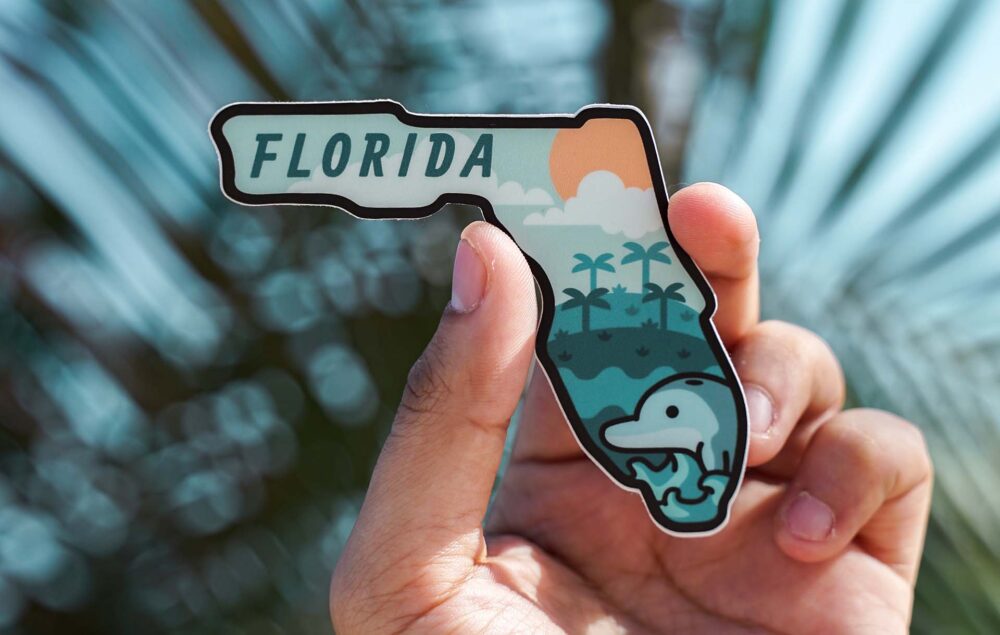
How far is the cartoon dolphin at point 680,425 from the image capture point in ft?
2.46

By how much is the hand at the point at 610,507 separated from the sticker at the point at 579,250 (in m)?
0.06

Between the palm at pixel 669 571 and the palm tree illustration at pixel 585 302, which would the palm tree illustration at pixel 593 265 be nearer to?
the palm tree illustration at pixel 585 302

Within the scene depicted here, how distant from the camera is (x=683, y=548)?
924mm

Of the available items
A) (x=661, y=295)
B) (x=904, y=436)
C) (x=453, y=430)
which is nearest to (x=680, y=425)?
(x=661, y=295)

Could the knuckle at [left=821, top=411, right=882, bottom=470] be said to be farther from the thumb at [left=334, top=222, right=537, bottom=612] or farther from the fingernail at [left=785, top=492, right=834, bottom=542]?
the thumb at [left=334, top=222, right=537, bottom=612]

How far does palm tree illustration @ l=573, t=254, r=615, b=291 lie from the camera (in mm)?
754

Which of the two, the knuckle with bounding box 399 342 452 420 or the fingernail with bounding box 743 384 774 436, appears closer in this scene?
the knuckle with bounding box 399 342 452 420

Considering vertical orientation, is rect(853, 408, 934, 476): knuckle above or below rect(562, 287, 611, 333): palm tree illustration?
below

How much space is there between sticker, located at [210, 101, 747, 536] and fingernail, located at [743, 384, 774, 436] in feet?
0.28

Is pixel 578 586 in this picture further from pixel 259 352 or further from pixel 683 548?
pixel 259 352

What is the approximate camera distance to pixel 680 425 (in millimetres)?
750

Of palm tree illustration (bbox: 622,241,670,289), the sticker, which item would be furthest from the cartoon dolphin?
palm tree illustration (bbox: 622,241,670,289)

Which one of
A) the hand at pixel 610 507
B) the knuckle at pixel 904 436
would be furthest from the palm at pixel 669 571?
the knuckle at pixel 904 436

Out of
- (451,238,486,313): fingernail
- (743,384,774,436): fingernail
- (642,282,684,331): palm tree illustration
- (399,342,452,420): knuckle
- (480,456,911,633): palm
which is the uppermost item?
(451,238,486,313): fingernail
